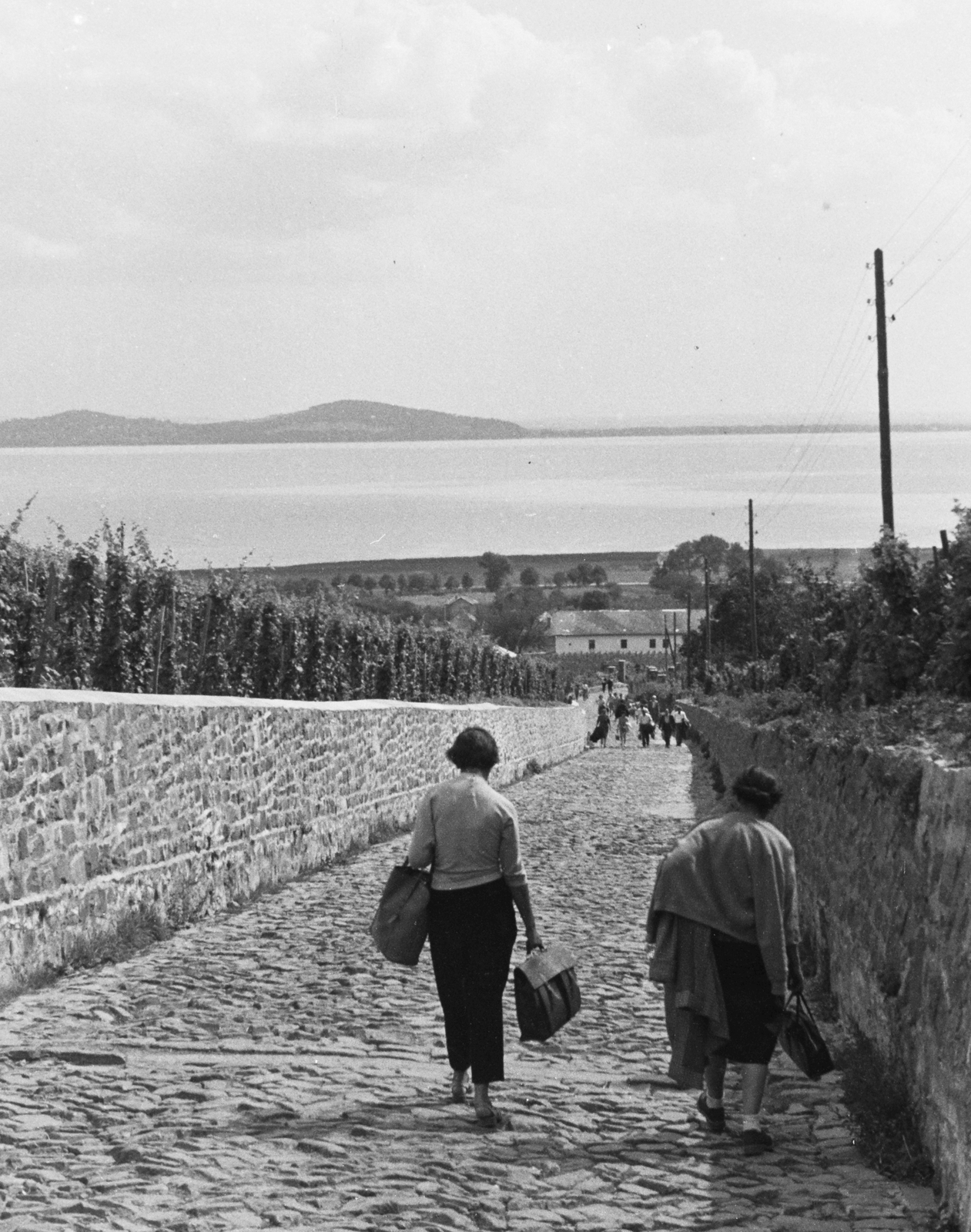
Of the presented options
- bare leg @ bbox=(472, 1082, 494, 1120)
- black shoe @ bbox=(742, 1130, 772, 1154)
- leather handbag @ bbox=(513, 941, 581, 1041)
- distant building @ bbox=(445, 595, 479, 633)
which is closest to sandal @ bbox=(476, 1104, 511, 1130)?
bare leg @ bbox=(472, 1082, 494, 1120)

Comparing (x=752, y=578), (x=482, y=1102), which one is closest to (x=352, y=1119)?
(x=482, y=1102)

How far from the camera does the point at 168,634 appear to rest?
25750mm

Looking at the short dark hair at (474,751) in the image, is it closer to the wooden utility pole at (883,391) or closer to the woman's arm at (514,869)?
the woman's arm at (514,869)

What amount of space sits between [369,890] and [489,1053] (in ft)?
24.5

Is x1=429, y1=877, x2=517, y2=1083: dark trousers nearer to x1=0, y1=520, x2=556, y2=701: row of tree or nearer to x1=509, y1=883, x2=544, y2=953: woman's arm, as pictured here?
x1=509, y1=883, x2=544, y2=953: woman's arm

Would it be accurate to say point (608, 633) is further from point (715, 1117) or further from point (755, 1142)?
point (755, 1142)

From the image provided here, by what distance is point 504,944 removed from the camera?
6.59m

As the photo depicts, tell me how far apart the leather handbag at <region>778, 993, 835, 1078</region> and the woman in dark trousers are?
1.04m

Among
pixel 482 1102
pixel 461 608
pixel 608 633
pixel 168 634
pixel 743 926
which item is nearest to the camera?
pixel 743 926

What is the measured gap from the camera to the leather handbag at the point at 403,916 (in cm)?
661

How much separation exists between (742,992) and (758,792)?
777 millimetres

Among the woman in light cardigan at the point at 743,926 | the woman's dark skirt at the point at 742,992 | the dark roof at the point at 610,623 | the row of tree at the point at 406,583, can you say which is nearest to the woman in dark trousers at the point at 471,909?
the woman in light cardigan at the point at 743,926

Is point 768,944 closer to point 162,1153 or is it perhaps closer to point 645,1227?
point 645,1227

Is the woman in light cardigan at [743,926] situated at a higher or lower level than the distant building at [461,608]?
lower
